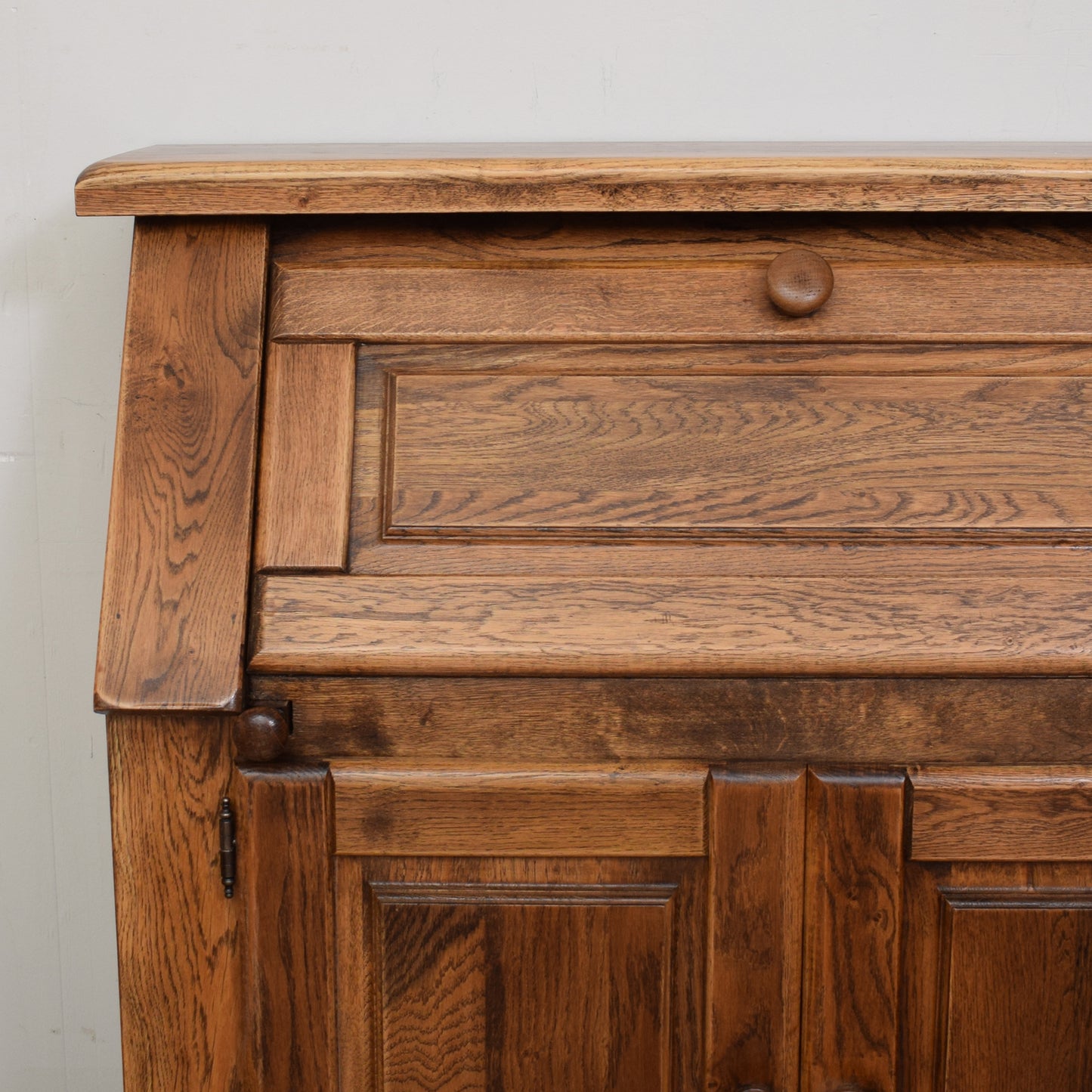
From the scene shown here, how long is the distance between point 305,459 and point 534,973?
481 millimetres

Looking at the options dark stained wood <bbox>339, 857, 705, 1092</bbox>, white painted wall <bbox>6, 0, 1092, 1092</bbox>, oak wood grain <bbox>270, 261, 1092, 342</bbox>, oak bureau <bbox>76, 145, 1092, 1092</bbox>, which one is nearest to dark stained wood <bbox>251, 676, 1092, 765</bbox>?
oak bureau <bbox>76, 145, 1092, 1092</bbox>

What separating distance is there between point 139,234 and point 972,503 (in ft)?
2.49

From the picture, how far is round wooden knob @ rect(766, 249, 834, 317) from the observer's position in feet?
2.65

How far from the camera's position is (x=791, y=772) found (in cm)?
78

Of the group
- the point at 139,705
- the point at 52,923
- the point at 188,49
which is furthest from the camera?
the point at 52,923

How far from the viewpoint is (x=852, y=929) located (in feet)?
2.59

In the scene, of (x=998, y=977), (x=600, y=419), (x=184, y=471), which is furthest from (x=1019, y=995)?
(x=184, y=471)

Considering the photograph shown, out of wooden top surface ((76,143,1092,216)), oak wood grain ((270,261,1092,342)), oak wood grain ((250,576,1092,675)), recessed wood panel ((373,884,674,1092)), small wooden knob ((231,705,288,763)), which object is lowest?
recessed wood panel ((373,884,674,1092))

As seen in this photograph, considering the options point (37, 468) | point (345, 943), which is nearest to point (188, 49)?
point (37, 468)

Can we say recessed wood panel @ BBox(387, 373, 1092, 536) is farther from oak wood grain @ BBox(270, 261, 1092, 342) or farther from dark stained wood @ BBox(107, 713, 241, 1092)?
dark stained wood @ BBox(107, 713, 241, 1092)

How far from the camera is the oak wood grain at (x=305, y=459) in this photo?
31.4 inches

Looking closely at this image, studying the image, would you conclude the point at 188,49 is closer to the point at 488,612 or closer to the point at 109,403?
the point at 109,403

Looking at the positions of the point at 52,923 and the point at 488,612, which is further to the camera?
the point at 52,923

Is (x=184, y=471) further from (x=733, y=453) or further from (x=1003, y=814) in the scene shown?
(x=1003, y=814)
